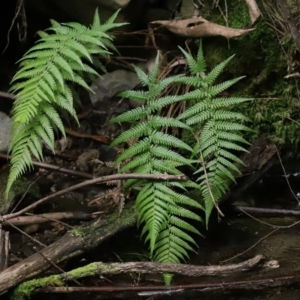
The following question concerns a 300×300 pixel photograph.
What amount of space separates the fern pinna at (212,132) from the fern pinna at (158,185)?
0.37ft

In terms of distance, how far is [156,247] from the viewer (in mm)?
2834

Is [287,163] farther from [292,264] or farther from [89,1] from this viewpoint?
[89,1]

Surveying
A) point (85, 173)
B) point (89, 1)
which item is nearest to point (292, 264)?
point (85, 173)

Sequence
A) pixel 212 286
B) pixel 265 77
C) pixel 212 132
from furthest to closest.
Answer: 1. pixel 265 77
2. pixel 212 132
3. pixel 212 286

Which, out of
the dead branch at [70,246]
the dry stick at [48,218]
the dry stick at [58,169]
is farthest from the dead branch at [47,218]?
Result: the dry stick at [58,169]

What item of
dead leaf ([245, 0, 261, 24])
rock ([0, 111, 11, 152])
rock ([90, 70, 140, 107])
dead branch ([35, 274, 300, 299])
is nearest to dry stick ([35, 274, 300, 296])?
dead branch ([35, 274, 300, 299])

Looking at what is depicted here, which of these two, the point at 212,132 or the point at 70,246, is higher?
the point at 212,132

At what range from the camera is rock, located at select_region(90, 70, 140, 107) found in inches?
167

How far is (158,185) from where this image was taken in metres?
2.88

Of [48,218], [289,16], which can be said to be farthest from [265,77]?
[48,218]

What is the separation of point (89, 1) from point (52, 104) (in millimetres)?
1090

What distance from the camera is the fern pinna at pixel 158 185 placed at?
281cm

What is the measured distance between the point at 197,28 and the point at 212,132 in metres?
0.86

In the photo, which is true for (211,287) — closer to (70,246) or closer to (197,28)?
(70,246)
